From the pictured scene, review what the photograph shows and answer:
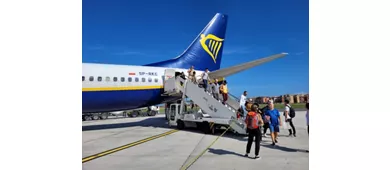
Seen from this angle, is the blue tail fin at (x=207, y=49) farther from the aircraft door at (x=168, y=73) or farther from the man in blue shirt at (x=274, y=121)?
the man in blue shirt at (x=274, y=121)

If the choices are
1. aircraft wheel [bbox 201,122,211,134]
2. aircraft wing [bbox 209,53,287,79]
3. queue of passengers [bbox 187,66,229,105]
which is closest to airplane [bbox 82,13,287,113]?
aircraft wing [bbox 209,53,287,79]

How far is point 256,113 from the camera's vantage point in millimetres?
7297

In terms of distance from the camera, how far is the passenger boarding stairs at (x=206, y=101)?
11.4m

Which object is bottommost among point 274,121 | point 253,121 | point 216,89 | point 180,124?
point 180,124

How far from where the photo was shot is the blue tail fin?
19203 millimetres

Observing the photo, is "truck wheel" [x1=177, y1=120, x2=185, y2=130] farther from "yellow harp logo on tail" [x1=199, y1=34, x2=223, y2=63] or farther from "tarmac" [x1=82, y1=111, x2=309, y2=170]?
"yellow harp logo on tail" [x1=199, y1=34, x2=223, y2=63]

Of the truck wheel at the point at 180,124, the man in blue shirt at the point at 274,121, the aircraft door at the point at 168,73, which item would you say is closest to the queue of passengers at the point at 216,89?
the truck wheel at the point at 180,124

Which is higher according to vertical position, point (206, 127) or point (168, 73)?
point (168, 73)

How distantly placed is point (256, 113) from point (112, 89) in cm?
972

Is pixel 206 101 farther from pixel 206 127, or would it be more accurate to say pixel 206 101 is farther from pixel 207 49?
pixel 207 49

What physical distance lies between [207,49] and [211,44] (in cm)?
61

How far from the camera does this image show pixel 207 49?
791 inches

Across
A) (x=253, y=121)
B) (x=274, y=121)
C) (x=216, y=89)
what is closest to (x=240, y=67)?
(x=216, y=89)
